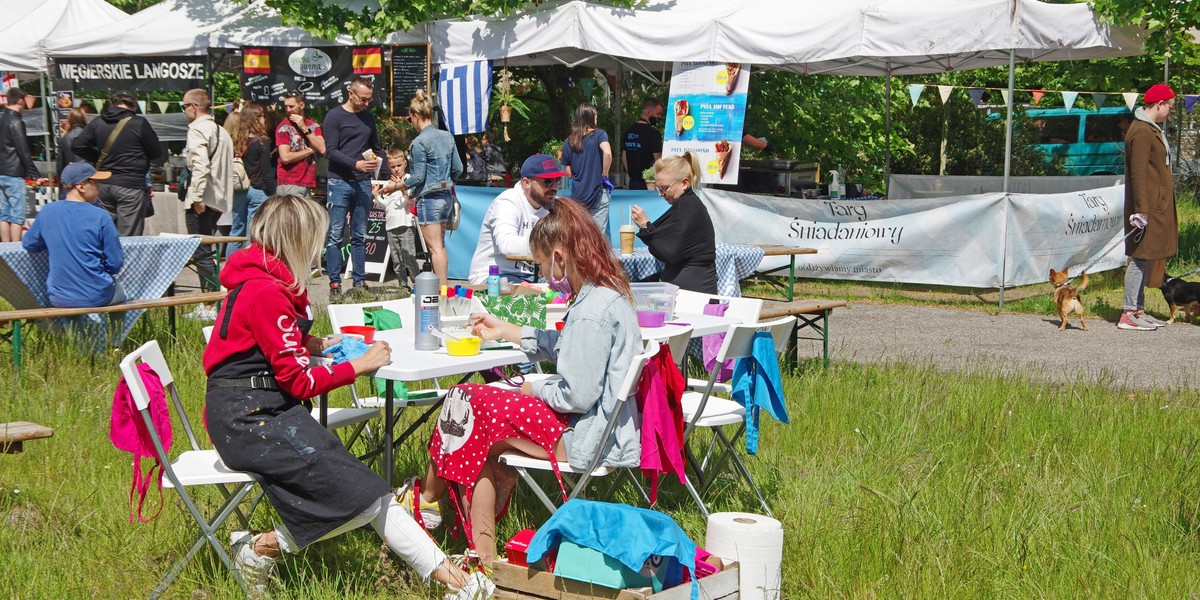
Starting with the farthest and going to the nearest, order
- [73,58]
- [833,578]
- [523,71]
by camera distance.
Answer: [523,71] < [73,58] < [833,578]

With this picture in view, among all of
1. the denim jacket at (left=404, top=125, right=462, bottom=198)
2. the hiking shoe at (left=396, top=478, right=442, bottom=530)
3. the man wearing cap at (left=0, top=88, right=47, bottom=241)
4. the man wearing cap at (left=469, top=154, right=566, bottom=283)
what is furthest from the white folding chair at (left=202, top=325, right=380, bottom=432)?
the man wearing cap at (left=0, top=88, right=47, bottom=241)

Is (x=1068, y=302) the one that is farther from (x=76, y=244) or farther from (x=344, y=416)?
(x=76, y=244)

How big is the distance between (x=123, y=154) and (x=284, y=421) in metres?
7.84

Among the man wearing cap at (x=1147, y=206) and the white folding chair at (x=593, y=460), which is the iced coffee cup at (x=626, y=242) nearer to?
the white folding chair at (x=593, y=460)

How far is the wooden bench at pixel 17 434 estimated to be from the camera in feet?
15.0

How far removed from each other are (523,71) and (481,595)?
49.4 ft

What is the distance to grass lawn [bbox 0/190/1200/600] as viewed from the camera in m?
4.04

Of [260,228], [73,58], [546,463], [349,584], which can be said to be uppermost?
[73,58]

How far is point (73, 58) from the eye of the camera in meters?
14.8

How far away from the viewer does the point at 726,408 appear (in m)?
5.03

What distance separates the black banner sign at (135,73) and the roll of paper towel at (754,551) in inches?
444

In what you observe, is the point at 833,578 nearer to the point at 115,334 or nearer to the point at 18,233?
the point at 115,334

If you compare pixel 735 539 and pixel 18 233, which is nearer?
pixel 735 539

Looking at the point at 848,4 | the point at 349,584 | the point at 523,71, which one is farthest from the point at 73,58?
the point at 349,584
